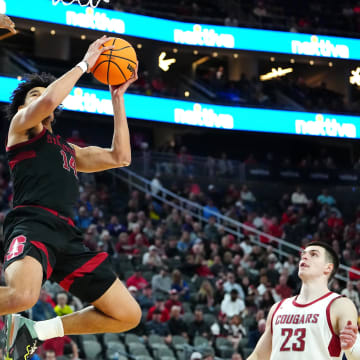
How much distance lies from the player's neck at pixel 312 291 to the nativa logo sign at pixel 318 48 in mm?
21856

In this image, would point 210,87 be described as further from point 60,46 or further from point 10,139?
point 10,139

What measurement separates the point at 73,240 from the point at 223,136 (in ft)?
83.5

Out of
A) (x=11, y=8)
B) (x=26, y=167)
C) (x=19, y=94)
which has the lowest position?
(x=26, y=167)

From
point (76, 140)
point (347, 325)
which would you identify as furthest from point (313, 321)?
point (76, 140)

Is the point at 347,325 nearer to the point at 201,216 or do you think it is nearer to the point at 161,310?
the point at 161,310

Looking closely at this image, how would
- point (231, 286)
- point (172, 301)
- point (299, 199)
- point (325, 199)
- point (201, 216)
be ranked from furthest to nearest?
point (325, 199) < point (299, 199) < point (201, 216) < point (231, 286) < point (172, 301)

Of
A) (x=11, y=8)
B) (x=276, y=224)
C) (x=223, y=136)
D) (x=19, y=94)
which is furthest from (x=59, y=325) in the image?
(x=223, y=136)

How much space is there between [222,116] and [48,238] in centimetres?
2101

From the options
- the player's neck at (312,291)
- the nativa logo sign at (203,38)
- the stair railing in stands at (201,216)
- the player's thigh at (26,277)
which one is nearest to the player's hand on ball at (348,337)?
the player's neck at (312,291)

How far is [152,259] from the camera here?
1566cm

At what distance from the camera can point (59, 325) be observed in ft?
17.8

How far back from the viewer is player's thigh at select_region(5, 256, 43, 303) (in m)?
4.84

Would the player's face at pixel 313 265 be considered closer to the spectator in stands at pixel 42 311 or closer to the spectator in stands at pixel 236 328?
the spectator in stands at pixel 42 311

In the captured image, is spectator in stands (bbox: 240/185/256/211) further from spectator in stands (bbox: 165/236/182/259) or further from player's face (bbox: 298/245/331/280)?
player's face (bbox: 298/245/331/280)
